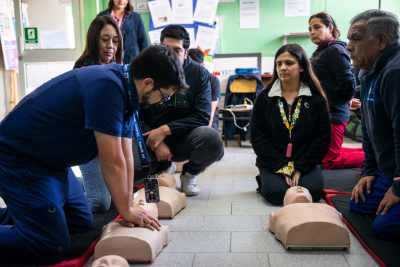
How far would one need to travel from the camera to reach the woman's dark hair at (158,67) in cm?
142

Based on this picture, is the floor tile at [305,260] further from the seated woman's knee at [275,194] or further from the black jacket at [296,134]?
the black jacket at [296,134]

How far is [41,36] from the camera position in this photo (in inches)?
186

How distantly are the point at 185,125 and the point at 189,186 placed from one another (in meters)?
0.45

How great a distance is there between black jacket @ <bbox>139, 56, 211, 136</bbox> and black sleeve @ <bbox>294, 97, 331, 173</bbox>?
2.47ft

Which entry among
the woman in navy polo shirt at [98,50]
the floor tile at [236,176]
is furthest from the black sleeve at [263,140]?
the woman in navy polo shirt at [98,50]

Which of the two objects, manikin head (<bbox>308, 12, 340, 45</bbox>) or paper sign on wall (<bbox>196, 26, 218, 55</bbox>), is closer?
manikin head (<bbox>308, 12, 340, 45</bbox>)

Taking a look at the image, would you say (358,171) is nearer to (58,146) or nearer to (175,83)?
(175,83)

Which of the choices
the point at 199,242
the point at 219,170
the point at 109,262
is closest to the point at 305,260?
the point at 199,242

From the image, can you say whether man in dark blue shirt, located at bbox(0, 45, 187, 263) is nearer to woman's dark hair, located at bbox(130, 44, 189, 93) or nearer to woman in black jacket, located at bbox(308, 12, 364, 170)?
woman's dark hair, located at bbox(130, 44, 189, 93)

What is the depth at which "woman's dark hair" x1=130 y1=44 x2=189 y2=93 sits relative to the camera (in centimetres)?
142

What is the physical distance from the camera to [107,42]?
94.7 inches

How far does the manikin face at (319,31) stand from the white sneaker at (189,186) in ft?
5.61

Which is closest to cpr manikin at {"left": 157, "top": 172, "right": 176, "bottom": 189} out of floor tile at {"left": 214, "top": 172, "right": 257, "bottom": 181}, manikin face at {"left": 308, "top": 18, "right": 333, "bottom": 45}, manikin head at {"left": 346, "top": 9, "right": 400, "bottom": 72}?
floor tile at {"left": 214, "top": 172, "right": 257, "bottom": 181}

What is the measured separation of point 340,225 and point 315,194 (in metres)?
0.76
